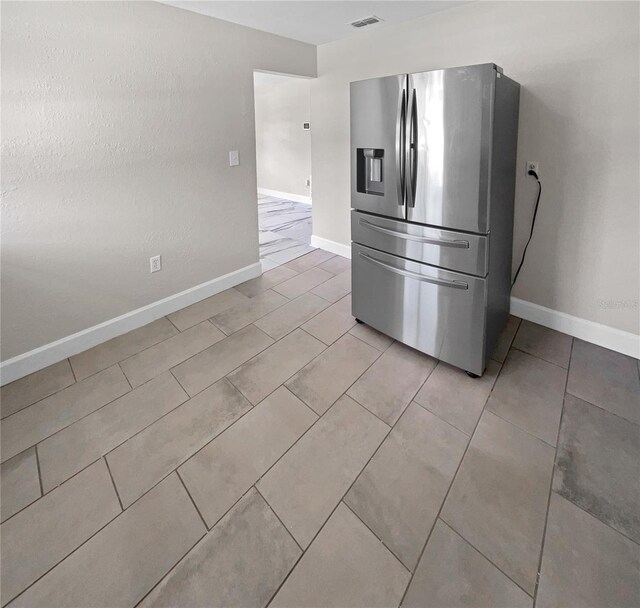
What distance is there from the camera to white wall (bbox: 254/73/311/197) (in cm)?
687

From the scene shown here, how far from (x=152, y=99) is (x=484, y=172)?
2338mm

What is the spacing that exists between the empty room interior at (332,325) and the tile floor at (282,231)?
1014mm

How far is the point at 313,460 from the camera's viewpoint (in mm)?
1697

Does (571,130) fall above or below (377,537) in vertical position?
above

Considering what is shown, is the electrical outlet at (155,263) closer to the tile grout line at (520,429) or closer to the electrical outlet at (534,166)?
the tile grout line at (520,429)

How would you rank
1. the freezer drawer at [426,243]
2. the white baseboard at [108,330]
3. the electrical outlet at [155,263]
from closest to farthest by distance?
the freezer drawer at [426,243], the white baseboard at [108,330], the electrical outlet at [155,263]

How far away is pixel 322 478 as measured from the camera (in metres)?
1.61

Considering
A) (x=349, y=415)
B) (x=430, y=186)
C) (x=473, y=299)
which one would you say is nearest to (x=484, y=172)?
(x=430, y=186)

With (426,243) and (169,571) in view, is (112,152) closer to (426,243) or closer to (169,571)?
(426,243)

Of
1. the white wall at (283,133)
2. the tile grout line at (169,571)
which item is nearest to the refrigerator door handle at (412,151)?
the tile grout line at (169,571)

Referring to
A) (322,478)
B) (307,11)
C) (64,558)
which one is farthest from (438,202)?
(64,558)

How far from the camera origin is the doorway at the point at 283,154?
6.30 metres

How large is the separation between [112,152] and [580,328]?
11.5 feet

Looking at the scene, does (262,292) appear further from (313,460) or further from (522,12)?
(522,12)
